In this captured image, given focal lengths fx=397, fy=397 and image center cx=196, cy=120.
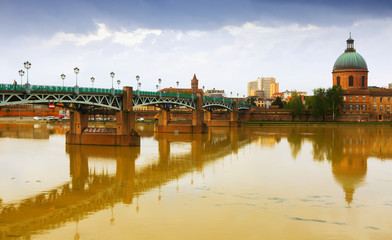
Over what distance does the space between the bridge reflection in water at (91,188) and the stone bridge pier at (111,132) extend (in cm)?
459

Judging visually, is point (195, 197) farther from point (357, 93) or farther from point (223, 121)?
point (357, 93)

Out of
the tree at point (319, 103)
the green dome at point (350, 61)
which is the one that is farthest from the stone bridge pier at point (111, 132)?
the green dome at point (350, 61)

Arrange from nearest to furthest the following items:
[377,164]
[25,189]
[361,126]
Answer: [25,189], [377,164], [361,126]

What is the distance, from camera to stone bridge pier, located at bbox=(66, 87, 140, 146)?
168 feet

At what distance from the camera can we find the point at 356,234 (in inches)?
679

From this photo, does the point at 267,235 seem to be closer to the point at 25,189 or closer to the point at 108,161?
the point at 25,189

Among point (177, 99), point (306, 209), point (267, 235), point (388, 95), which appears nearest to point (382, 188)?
point (306, 209)

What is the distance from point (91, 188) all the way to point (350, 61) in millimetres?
126412

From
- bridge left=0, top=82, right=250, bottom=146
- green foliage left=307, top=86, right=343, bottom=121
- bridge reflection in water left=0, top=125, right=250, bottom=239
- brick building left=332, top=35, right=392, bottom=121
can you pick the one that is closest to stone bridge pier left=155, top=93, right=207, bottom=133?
bridge left=0, top=82, right=250, bottom=146

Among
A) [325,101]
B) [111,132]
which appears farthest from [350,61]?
[111,132]

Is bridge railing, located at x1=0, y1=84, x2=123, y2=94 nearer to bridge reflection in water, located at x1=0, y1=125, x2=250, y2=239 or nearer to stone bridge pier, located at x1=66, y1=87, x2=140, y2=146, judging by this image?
stone bridge pier, located at x1=66, y1=87, x2=140, y2=146

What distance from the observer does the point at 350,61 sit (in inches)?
5340

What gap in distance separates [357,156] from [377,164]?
6.00 meters

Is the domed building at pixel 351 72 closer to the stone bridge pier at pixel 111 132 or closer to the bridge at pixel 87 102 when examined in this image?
the bridge at pixel 87 102
